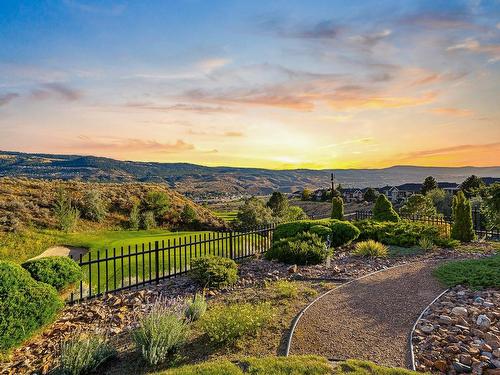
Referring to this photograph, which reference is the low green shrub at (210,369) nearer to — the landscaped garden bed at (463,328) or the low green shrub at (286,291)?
the landscaped garden bed at (463,328)

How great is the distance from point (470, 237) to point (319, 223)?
631 cm

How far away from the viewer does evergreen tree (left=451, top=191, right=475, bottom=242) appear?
14094 mm

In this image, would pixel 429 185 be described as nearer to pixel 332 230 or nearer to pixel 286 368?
pixel 332 230

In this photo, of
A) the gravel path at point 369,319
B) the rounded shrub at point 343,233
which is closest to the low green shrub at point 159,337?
the gravel path at point 369,319

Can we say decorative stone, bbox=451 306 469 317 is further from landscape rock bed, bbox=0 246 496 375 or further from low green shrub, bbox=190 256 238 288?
low green shrub, bbox=190 256 238 288

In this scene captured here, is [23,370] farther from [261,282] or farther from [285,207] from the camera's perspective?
[285,207]

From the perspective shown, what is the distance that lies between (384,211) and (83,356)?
54.7 feet

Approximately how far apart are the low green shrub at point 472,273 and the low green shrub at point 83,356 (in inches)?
282

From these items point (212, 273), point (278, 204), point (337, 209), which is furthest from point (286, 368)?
point (278, 204)

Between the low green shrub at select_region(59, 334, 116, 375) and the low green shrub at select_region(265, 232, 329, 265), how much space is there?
6678 mm

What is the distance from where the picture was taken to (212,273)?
848 centimetres

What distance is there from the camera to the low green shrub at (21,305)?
17.2 feet

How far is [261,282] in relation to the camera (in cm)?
873

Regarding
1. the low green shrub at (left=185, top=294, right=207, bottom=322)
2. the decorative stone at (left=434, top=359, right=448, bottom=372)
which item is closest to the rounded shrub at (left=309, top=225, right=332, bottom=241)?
the low green shrub at (left=185, top=294, right=207, bottom=322)
